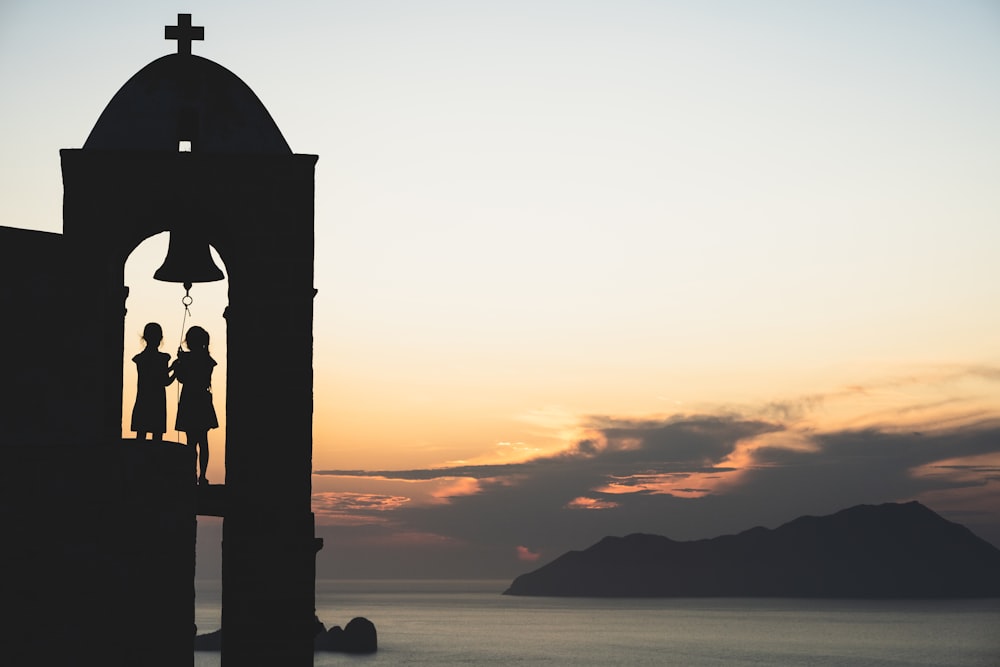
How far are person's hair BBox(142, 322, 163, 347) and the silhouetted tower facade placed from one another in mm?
463

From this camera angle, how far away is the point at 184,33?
1215 centimetres

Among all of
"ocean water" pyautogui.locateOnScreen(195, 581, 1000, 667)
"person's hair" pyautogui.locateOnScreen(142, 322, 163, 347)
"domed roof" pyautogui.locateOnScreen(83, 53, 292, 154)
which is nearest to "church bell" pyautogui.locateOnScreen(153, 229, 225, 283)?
"person's hair" pyautogui.locateOnScreen(142, 322, 163, 347)

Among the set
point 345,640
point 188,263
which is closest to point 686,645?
point 345,640

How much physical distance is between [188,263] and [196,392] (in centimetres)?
187

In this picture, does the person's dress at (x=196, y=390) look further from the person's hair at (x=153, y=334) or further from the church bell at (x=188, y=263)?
the church bell at (x=188, y=263)

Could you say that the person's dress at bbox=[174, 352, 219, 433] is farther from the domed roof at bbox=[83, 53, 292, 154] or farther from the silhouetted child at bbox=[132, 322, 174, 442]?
the domed roof at bbox=[83, 53, 292, 154]

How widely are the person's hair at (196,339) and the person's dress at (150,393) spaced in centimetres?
27

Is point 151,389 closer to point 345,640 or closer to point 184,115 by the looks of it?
point 184,115

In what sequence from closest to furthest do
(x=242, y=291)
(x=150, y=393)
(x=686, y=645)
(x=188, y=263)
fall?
(x=242, y=291)
(x=150, y=393)
(x=188, y=263)
(x=686, y=645)

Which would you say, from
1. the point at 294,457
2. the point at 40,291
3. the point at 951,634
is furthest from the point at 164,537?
the point at 951,634

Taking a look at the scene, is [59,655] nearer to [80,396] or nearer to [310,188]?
[80,396]

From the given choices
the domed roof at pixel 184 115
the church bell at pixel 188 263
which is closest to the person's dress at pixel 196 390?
the church bell at pixel 188 263

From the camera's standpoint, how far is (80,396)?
11.4 m

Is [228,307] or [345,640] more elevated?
[228,307]
